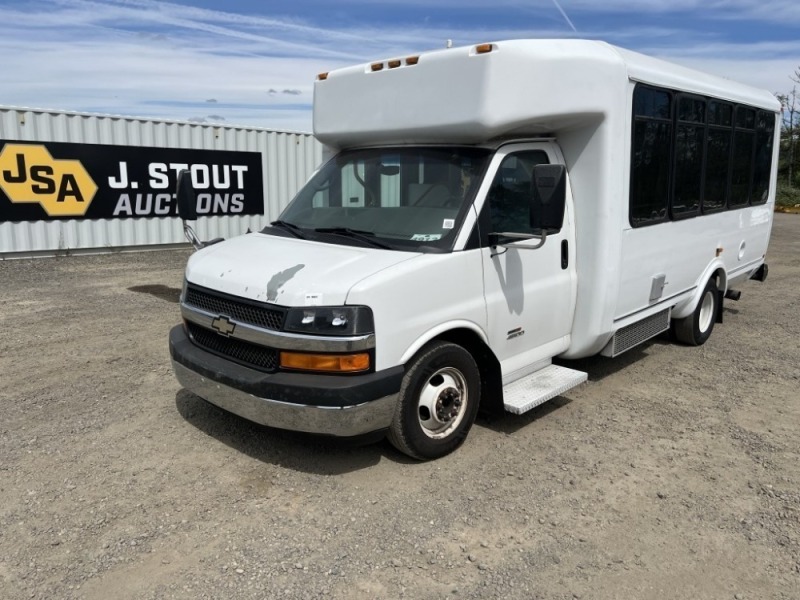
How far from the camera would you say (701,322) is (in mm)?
7137

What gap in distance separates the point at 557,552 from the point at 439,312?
1.53 meters

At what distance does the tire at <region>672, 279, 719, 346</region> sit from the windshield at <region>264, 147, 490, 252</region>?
3695 millimetres

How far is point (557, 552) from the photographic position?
3367mm

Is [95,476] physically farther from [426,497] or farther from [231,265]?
[426,497]

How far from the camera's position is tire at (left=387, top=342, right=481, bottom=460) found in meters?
4.00

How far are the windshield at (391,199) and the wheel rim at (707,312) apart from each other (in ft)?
13.0

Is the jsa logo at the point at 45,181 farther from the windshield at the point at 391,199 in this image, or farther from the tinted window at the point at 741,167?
the tinted window at the point at 741,167

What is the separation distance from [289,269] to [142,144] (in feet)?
37.9

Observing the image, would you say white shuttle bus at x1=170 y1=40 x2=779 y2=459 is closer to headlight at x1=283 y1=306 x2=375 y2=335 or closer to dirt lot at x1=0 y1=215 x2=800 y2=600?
headlight at x1=283 y1=306 x2=375 y2=335

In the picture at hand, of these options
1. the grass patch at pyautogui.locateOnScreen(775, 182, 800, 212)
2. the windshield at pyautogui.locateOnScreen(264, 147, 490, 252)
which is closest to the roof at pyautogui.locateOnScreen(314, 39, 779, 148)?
the windshield at pyautogui.locateOnScreen(264, 147, 490, 252)

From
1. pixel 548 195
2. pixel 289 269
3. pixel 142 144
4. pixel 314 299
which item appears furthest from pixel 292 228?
pixel 142 144

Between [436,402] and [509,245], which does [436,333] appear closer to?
[436,402]

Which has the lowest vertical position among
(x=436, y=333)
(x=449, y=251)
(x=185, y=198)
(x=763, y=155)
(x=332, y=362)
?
(x=332, y=362)

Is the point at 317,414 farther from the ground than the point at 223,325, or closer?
closer
